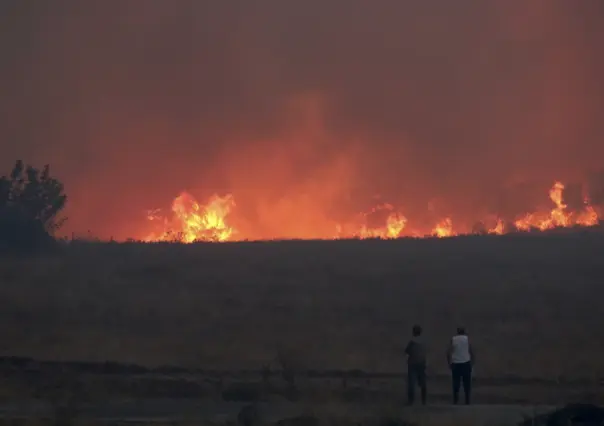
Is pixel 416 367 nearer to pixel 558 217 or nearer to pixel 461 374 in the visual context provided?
pixel 461 374

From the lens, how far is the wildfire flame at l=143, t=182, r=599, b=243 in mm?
79938

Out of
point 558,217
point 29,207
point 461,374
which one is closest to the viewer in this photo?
point 461,374

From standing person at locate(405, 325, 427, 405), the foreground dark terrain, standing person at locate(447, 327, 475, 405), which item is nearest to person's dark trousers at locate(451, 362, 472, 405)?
standing person at locate(447, 327, 475, 405)

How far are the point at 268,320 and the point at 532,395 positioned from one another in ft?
45.7

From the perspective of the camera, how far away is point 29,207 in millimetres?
67188

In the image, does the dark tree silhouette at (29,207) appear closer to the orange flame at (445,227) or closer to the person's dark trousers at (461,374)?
the orange flame at (445,227)

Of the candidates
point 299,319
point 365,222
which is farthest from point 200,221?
point 299,319

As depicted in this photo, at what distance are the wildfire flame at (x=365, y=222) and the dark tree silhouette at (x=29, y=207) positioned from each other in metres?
10.8

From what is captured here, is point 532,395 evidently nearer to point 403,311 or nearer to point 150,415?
point 150,415

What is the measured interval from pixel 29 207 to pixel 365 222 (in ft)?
114

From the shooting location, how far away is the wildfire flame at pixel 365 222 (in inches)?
3147

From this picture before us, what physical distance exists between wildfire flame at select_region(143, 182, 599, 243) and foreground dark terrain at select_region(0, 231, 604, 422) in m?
21.5

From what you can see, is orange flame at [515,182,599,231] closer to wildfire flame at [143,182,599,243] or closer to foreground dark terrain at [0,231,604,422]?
wildfire flame at [143,182,599,243]

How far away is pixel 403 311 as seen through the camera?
38438mm
